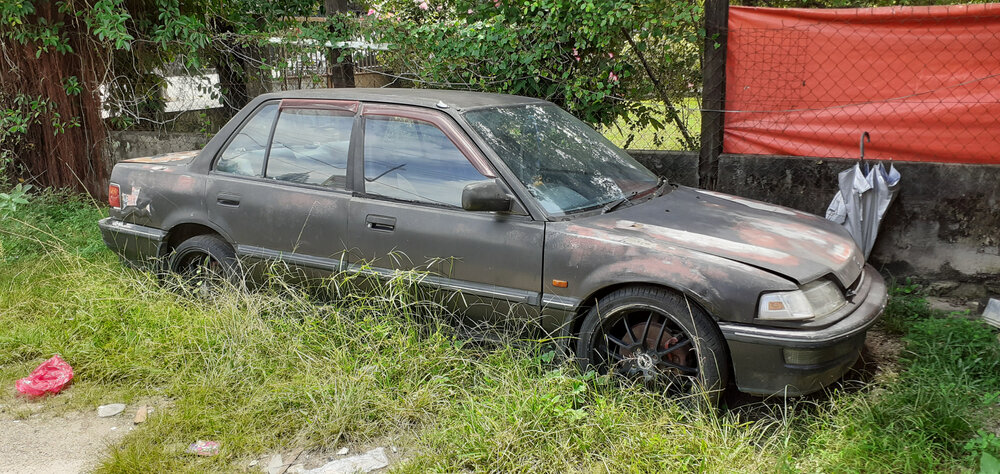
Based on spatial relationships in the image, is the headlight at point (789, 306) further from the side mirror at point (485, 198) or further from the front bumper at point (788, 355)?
the side mirror at point (485, 198)

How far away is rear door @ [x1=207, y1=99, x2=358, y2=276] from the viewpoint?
445 centimetres

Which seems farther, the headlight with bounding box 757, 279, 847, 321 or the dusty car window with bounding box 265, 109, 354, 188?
the dusty car window with bounding box 265, 109, 354, 188

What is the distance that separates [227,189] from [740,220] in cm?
304

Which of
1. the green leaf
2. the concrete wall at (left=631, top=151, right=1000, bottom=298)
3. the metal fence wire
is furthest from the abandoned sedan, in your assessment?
the metal fence wire

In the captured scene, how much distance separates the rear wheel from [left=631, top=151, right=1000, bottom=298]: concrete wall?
3.96 m

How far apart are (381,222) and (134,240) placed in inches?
80.3

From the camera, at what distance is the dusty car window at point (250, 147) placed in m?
4.82

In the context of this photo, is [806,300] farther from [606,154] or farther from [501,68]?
[501,68]

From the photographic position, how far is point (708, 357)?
3.46 meters

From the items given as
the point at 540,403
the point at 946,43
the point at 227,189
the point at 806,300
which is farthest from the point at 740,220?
the point at 227,189

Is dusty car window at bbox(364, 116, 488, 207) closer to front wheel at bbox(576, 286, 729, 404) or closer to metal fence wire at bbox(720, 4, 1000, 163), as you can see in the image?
front wheel at bbox(576, 286, 729, 404)

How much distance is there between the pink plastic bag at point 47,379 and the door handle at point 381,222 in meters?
1.85

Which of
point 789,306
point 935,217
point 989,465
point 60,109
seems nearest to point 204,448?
point 789,306

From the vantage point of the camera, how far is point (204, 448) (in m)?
3.51
